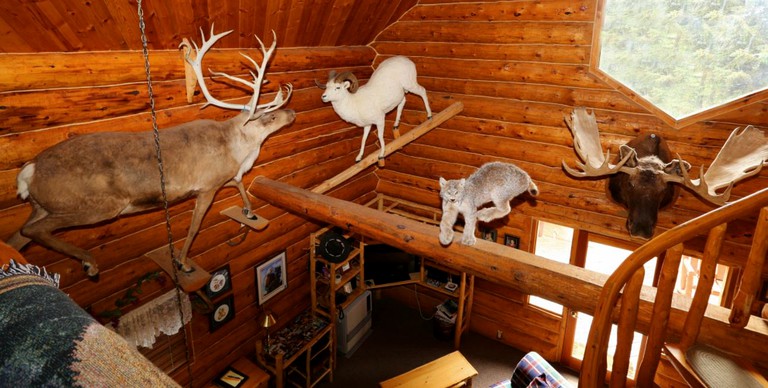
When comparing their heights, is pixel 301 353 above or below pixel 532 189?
below

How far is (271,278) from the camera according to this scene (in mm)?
5242

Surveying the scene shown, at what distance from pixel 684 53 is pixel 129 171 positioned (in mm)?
5264

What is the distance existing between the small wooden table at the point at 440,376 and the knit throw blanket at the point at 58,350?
15.1ft

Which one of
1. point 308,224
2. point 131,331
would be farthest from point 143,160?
point 308,224

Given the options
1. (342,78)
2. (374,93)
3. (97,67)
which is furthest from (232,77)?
(374,93)

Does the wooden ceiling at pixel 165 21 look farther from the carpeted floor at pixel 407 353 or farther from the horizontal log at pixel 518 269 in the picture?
the carpeted floor at pixel 407 353

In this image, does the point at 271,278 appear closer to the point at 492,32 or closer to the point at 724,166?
the point at 492,32

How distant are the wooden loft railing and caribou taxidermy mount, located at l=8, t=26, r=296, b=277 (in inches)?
110

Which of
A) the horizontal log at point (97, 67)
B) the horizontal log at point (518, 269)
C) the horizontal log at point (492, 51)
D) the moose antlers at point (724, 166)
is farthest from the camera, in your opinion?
the horizontal log at point (492, 51)

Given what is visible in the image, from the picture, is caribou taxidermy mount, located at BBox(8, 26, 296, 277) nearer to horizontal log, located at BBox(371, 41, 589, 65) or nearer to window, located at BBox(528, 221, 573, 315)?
horizontal log, located at BBox(371, 41, 589, 65)

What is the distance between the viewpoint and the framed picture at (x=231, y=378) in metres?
4.72

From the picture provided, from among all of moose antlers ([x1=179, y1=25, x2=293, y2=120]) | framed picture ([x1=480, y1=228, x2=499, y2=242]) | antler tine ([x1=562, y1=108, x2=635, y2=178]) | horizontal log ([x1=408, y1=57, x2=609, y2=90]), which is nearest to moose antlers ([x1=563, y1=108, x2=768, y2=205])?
antler tine ([x1=562, y1=108, x2=635, y2=178])

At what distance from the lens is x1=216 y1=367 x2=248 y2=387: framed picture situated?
A: 15.5 feet

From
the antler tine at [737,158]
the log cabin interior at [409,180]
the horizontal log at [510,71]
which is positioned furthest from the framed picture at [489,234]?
the antler tine at [737,158]
